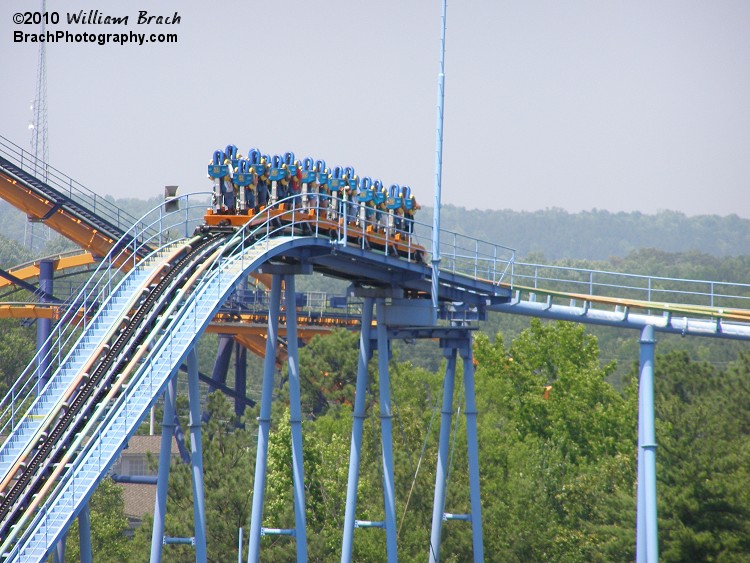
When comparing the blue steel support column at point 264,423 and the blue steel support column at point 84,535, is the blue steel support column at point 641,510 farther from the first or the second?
the blue steel support column at point 84,535

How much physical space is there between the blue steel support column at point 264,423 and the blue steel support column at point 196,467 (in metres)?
1.47

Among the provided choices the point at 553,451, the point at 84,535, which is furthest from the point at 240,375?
the point at 84,535

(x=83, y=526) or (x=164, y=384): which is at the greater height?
(x=164, y=384)

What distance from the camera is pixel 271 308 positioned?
33031 mm

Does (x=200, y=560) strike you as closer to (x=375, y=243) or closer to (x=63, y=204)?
(x=375, y=243)

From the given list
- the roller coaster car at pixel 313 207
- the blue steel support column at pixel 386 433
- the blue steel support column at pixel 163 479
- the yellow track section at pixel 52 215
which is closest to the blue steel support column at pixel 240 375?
the yellow track section at pixel 52 215

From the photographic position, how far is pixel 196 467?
31000 millimetres

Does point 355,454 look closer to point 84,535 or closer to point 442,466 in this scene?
point 442,466

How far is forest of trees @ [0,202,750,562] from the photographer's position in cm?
3875

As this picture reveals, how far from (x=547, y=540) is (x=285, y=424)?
359 inches

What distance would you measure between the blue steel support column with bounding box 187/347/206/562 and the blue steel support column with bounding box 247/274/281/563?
147 centimetres

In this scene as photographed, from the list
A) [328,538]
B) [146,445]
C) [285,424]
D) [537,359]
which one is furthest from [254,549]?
[146,445]

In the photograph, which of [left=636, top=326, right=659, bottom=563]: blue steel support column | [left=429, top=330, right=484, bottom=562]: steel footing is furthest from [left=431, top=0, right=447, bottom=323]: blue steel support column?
[left=636, top=326, right=659, bottom=563]: blue steel support column

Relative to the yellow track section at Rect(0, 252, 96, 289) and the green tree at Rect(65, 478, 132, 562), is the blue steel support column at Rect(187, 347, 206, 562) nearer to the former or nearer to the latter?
the green tree at Rect(65, 478, 132, 562)
